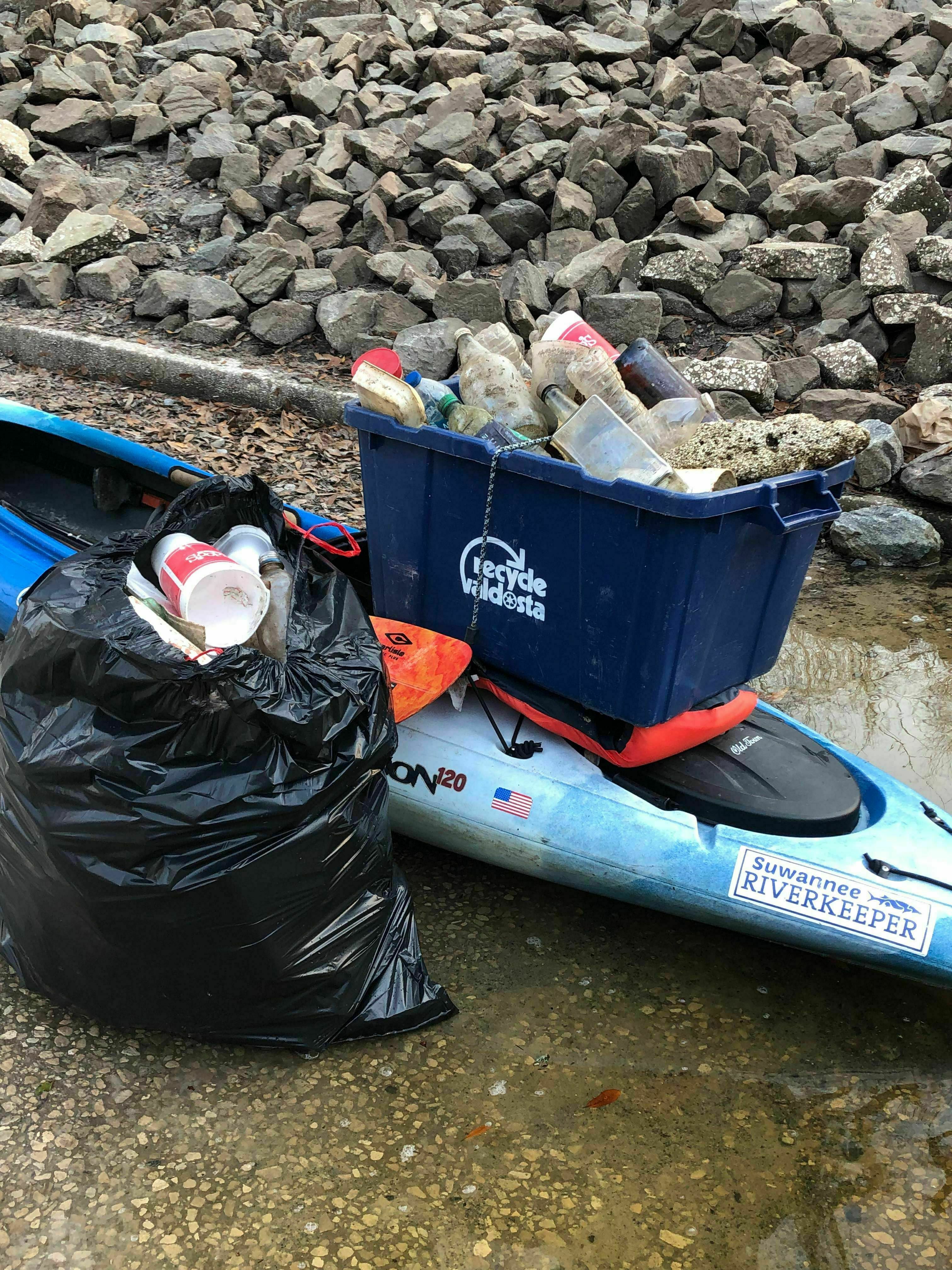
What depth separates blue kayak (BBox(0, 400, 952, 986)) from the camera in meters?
2.11

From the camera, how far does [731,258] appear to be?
5707mm

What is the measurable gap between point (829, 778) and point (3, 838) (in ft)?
5.57

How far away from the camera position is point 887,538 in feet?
13.7

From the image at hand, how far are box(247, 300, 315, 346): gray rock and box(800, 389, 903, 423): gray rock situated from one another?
248cm

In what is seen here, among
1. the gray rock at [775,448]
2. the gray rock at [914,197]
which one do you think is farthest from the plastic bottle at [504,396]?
the gray rock at [914,197]

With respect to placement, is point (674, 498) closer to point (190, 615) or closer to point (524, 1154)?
point (190, 615)

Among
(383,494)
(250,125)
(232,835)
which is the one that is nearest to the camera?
(232,835)

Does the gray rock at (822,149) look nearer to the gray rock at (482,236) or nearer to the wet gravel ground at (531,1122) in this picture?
the gray rock at (482,236)

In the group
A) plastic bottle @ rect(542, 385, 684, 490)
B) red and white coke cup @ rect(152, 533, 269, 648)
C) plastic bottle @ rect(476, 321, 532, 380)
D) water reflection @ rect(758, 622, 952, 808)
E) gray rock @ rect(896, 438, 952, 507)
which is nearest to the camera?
red and white coke cup @ rect(152, 533, 269, 648)

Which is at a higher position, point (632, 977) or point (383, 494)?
point (383, 494)

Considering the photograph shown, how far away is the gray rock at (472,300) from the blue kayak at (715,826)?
301 cm

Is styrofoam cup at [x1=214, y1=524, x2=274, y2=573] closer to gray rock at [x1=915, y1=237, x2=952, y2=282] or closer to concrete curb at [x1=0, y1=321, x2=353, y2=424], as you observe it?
concrete curb at [x1=0, y1=321, x2=353, y2=424]

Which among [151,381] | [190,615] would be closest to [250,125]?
[151,381]

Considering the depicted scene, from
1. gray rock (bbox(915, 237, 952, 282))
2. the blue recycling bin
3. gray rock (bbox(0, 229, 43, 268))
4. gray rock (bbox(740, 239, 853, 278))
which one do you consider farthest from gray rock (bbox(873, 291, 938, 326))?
gray rock (bbox(0, 229, 43, 268))
